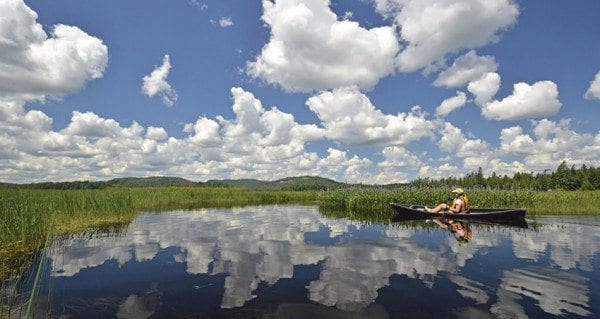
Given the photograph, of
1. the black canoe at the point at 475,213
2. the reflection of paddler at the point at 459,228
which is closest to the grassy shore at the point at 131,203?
the black canoe at the point at 475,213

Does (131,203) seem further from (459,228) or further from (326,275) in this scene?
(326,275)

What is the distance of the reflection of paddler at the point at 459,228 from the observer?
57.6 ft

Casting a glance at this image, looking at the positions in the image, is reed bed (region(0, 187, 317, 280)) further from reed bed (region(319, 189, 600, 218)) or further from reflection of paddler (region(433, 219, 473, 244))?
reed bed (region(319, 189, 600, 218))

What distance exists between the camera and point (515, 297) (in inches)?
346

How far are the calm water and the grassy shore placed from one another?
126 cm

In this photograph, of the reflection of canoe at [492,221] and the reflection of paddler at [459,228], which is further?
the reflection of canoe at [492,221]

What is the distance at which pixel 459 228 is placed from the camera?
21266 millimetres

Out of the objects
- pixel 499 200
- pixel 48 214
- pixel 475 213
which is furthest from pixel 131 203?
pixel 499 200

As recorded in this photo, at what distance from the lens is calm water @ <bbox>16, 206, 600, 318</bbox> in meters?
8.20

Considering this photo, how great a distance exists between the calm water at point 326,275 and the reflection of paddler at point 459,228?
39cm

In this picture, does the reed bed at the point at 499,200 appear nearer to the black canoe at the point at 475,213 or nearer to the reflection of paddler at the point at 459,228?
the black canoe at the point at 475,213

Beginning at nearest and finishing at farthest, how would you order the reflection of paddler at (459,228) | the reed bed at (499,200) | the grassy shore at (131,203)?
the grassy shore at (131,203) < the reflection of paddler at (459,228) < the reed bed at (499,200)

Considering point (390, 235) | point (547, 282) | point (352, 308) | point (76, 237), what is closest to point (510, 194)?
point (390, 235)

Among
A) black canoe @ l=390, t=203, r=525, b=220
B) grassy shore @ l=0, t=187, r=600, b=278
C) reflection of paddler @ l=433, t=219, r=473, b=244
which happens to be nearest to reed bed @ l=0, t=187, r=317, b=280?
grassy shore @ l=0, t=187, r=600, b=278
